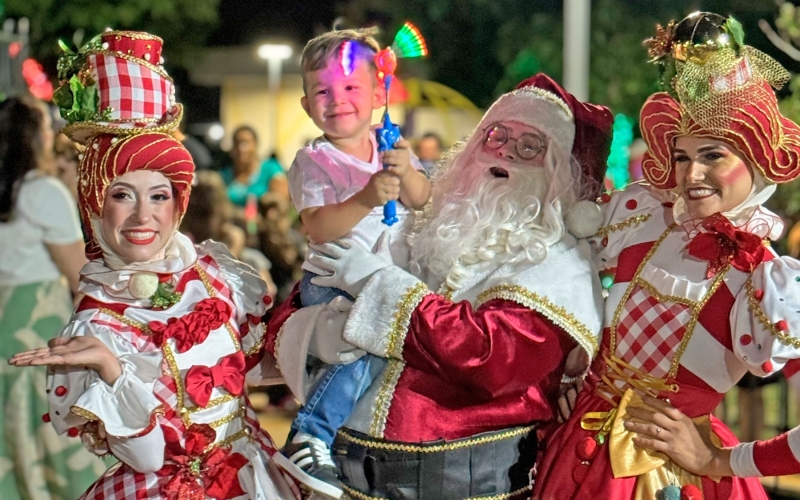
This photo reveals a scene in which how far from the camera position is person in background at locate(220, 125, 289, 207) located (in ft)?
28.8

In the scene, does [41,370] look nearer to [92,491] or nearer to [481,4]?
[92,491]

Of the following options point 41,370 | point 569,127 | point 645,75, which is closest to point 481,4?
point 645,75

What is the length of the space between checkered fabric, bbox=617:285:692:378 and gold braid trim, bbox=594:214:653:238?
19 cm

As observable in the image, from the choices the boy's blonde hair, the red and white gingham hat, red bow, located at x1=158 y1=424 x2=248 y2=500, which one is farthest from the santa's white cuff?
the red and white gingham hat

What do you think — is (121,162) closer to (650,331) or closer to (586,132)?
(586,132)

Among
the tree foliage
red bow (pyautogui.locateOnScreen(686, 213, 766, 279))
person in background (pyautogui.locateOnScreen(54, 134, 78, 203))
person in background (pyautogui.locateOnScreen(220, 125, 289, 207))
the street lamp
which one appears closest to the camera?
red bow (pyautogui.locateOnScreen(686, 213, 766, 279))

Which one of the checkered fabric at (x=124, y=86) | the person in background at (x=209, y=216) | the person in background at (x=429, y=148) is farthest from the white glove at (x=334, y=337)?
the person in background at (x=429, y=148)

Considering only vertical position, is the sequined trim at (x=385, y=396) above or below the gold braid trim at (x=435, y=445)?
above

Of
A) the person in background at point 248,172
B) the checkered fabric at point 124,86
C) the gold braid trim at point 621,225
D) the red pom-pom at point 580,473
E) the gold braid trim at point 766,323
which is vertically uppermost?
the checkered fabric at point 124,86

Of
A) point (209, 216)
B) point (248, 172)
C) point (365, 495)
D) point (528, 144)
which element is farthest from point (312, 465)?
point (248, 172)

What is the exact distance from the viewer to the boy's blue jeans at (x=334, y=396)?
8.91 ft

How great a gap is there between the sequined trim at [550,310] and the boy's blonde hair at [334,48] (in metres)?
0.73

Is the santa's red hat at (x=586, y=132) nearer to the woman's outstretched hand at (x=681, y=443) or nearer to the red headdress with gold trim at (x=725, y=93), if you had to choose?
the red headdress with gold trim at (x=725, y=93)

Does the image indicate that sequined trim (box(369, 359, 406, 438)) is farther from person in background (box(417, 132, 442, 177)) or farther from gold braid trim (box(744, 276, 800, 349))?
person in background (box(417, 132, 442, 177))
